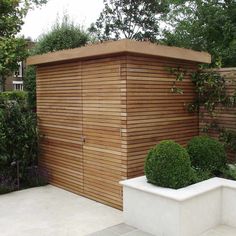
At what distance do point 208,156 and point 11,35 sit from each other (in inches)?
A: 183

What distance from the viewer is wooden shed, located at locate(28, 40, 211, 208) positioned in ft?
16.6

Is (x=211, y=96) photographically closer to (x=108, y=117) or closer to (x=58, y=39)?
(x=108, y=117)

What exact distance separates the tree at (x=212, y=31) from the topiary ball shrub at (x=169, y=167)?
284 inches

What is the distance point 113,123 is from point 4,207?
2.18 metres

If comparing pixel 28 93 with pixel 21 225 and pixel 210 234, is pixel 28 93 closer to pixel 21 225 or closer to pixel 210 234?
pixel 21 225

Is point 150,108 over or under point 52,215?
over

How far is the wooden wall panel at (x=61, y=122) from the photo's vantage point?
5.96 metres

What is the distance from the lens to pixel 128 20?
24.3m

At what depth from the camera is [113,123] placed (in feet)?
17.1

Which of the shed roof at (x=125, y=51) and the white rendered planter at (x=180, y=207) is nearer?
the white rendered planter at (x=180, y=207)

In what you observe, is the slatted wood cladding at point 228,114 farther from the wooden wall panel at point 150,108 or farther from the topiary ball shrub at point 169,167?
the topiary ball shrub at point 169,167

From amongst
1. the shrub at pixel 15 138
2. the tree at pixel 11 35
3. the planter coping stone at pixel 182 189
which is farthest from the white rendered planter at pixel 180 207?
the tree at pixel 11 35

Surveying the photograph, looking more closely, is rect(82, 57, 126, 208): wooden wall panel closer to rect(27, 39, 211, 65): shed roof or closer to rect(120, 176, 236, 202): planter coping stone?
rect(27, 39, 211, 65): shed roof

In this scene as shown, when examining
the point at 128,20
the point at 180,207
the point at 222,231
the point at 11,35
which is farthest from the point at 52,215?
the point at 128,20
